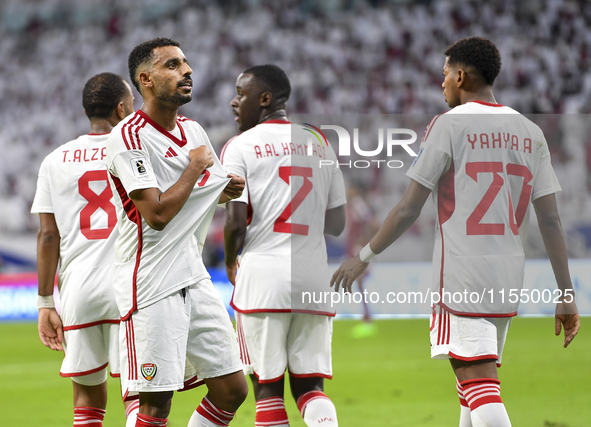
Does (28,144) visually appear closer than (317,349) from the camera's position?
No

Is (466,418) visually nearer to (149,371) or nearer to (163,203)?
(149,371)

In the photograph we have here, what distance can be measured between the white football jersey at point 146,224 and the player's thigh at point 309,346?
2.82ft

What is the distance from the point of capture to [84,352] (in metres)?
3.64

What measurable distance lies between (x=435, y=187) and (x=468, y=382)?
901 millimetres

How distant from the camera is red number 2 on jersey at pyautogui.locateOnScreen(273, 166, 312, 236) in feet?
12.4

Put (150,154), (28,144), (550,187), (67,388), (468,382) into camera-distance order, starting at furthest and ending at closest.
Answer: (28,144)
(67,388)
(550,187)
(468,382)
(150,154)

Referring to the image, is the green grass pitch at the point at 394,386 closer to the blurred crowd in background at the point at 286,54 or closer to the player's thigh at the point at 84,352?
the player's thigh at the point at 84,352

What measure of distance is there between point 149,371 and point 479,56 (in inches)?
80.5

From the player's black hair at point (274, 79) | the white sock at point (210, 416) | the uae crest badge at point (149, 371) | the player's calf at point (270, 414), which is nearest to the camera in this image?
the uae crest badge at point (149, 371)

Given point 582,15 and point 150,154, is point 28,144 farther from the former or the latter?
point 150,154

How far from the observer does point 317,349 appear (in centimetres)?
368

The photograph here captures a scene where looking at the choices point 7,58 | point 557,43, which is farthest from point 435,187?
point 7,58

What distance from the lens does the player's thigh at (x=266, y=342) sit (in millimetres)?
3631

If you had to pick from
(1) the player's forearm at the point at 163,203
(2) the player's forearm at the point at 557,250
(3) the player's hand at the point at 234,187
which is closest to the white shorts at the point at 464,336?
(2) the player's forearm at the point at 557,250
